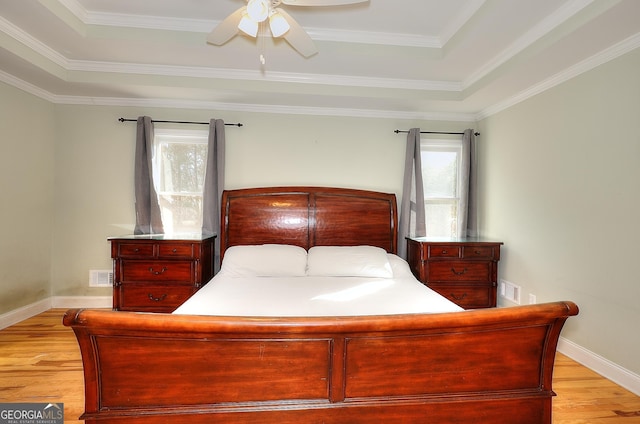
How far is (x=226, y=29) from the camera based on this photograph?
2.08m

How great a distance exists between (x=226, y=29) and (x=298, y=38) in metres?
0.45

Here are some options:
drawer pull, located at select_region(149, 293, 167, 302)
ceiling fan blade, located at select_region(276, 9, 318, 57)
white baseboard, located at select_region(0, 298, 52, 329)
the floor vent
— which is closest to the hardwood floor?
white baseboard, located at select_region(0, 298, 52, 329)

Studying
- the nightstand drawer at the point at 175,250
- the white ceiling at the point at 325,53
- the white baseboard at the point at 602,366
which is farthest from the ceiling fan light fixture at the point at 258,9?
the white baseboard at the point at 602,366

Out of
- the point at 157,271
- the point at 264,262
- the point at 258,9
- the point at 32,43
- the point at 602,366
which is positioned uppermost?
the point at 32,43

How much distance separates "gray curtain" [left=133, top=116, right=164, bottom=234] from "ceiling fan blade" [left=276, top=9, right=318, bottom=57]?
6.56 feet

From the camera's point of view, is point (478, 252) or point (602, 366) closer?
point (602, 366)

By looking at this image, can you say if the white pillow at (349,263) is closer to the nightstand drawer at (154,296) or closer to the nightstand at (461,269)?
the nightstand at (461,269)

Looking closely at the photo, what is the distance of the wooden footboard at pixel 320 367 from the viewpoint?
1.25 meters

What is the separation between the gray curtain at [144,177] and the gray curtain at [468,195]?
10.9 feet

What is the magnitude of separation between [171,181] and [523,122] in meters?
3.64

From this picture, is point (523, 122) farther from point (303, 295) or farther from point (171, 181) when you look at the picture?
point (171, 181)

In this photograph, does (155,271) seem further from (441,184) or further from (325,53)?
(441,184)

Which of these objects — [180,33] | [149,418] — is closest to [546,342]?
[149,418]

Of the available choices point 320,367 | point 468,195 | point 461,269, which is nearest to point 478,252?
point 461,269
